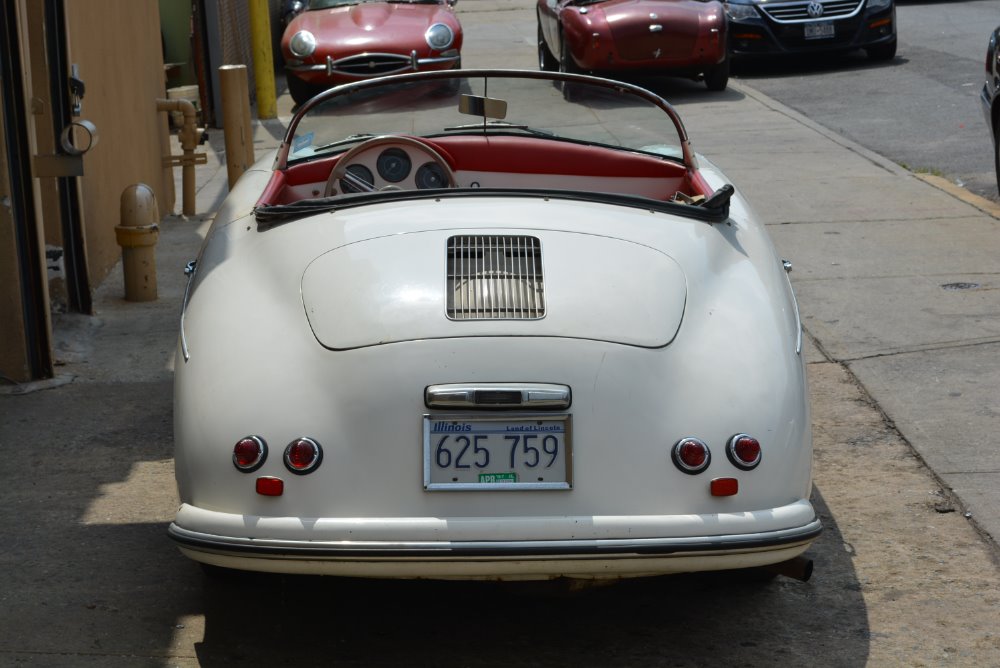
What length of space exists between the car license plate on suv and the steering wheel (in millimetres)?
11227

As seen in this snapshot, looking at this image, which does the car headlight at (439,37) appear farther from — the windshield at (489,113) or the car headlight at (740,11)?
the windshield at (489,113)

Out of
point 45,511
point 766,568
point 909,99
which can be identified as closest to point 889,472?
point 766,568

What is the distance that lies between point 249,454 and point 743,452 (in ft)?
3.97

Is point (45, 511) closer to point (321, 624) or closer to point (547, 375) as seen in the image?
point (321, 624)

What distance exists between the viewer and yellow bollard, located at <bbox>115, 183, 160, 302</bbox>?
23.1 feet

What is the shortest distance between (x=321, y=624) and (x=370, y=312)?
0.91 metres

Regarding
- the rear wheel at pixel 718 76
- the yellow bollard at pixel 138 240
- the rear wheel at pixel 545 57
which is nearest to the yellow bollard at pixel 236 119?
the yellow bollard at pixel 138 240

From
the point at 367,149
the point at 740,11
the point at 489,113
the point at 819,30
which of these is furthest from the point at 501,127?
the point at 740,11

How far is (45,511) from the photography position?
446 cm

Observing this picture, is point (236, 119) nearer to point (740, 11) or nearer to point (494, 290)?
point (494, 290)

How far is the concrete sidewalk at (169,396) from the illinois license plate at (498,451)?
0.80m

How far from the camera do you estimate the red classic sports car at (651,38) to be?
13969 millimetres

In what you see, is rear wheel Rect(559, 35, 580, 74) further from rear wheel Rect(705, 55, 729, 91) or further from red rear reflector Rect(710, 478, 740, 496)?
red rear reflector Rect(710, 478, 740, 496)

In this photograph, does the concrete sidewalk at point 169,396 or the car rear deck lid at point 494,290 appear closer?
the car rear deck lid at point 494,290
